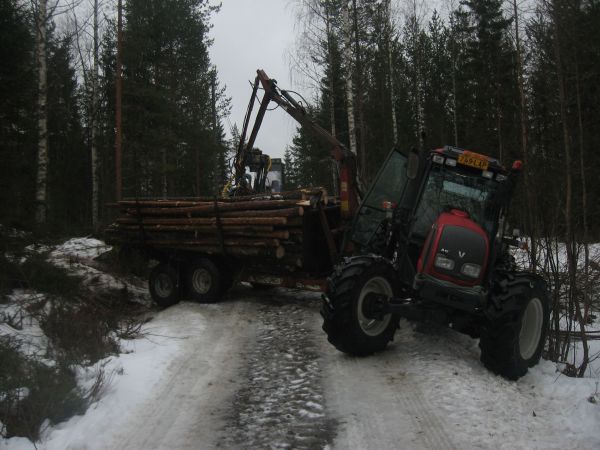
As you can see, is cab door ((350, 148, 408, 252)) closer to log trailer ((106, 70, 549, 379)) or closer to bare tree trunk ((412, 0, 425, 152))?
log trailer ((106, 70, 549, 379))

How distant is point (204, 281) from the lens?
10250 mm

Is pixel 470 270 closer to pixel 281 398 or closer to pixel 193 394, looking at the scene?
pixel 281 398

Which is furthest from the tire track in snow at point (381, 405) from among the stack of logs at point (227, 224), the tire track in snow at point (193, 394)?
the stack of logs at point (227, 224)

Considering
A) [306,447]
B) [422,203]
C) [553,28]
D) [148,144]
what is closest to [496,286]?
[422,203]

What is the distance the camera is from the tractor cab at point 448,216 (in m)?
5.56

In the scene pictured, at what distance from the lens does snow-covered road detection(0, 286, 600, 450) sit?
4.12 meters

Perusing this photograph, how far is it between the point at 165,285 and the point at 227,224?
2.27 metres

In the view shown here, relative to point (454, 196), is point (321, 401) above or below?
below

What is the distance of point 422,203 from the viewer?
643 cm

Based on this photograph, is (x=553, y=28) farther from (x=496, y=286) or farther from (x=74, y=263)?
(x=74, y=263)

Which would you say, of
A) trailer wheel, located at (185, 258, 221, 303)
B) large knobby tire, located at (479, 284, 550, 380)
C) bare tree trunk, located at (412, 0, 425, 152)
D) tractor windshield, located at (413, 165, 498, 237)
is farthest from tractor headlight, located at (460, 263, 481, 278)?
bare tree trunk, located at (412, 0, 425, 152)

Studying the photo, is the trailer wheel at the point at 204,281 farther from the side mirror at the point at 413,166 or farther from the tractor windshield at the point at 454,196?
the side mirror at the point at 413,166

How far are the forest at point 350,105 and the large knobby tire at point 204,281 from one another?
133 inches

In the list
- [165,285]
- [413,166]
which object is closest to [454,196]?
[413,166]
